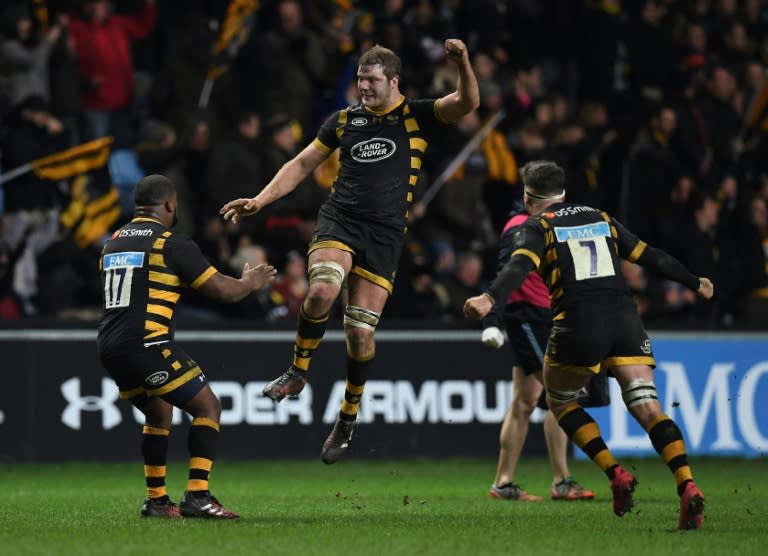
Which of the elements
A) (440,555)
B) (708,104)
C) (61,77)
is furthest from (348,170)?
(708,104)

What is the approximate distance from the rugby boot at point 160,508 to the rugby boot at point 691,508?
3240 millimetres

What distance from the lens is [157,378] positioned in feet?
31.9

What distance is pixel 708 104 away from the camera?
65.8 ft

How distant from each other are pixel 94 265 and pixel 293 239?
2184mm

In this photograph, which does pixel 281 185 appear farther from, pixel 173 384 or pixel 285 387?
pixel 173 384

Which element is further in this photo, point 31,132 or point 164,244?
point 31,132

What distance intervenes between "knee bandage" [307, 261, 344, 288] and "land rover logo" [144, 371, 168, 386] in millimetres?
1363

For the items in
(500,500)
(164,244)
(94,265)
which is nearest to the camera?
(164,244)

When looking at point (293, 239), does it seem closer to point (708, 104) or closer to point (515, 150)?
point (515, 150)

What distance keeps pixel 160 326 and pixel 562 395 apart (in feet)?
8.84

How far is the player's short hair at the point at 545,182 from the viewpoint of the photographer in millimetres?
10523

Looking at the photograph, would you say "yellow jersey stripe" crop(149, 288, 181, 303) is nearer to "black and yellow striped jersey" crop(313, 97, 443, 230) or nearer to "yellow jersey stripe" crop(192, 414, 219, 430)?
"yellow jersey stripe" crop(192, 414, 219, 430)

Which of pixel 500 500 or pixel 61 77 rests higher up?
pixel 61 77

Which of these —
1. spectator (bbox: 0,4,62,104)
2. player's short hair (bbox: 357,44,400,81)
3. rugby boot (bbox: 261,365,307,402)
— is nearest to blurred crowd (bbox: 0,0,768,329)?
spectator (bbox: 0,4,62,104)
